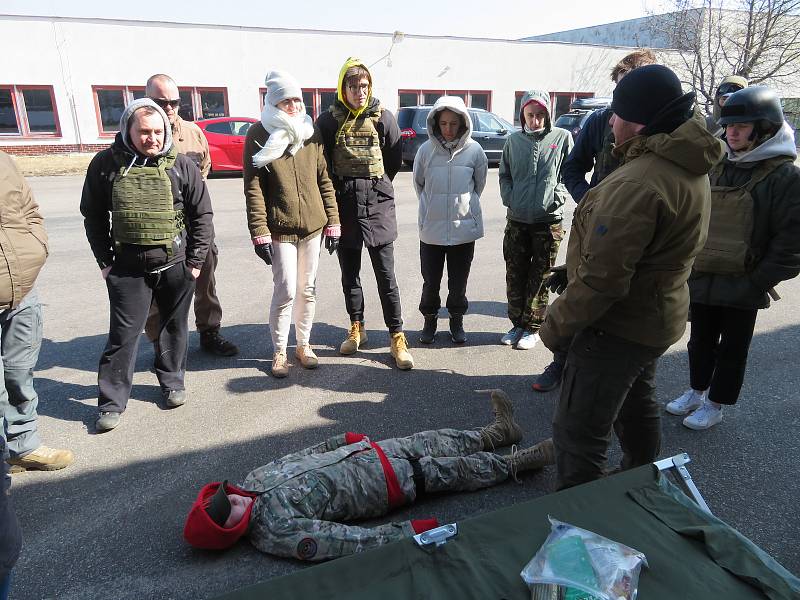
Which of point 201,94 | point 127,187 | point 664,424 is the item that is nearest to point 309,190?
point 127,187

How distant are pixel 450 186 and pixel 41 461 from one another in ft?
10.5

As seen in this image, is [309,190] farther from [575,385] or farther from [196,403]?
[575,385]

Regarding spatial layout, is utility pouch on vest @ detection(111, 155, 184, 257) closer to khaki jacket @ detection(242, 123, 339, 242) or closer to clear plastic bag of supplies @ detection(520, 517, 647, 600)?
khaki jacket @ detection(242, 123, 339, 242)

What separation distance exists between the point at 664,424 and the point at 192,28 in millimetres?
20979

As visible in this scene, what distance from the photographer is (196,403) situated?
3.75 meters

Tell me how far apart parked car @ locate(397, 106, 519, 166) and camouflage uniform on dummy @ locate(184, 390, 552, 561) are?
1251 centimetres

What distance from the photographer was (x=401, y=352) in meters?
4.25

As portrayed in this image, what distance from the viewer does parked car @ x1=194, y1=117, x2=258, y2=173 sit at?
14.2 metres

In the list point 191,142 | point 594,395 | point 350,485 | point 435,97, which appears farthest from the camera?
point 435,97

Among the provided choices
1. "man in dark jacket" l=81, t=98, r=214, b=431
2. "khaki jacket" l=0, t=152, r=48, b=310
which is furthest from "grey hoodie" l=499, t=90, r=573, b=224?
"khaki jacket" l=0, t=152, r=48, b=310

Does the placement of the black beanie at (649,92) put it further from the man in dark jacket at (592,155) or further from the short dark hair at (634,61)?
the short dark hair at (634,61)

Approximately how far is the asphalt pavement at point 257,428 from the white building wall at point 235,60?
1643cm

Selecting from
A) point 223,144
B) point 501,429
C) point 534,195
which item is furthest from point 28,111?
point 501,429

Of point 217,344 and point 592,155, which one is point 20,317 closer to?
point 217,344
